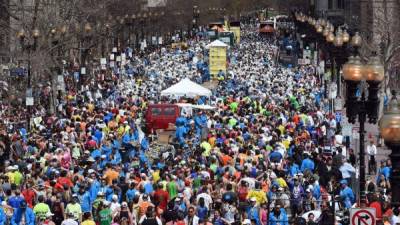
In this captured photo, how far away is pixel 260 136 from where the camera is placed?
34.5 m

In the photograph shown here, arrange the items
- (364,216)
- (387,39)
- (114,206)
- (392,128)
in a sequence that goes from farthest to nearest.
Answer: (387,39), (114,206), (364,216), (392,128)

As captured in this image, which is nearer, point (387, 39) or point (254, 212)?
point (254, 212)

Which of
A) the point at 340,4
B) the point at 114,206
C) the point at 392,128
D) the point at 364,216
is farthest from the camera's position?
the point at 340,4

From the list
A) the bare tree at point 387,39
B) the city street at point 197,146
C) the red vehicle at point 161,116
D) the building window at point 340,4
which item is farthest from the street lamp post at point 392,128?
the building window at point 340,4

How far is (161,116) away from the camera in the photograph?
4412 centimetres

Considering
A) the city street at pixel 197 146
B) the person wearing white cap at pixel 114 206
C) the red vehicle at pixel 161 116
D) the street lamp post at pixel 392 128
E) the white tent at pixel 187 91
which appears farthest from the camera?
the white tent at pixel 187 91

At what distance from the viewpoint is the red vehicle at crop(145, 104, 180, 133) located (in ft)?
144

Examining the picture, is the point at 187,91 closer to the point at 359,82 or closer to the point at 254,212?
the point at 254,212

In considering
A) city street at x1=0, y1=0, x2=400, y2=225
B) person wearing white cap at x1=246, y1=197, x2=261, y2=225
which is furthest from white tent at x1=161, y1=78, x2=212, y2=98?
person wearing white cap at x1=246, y1=197, x2=261, y2=225

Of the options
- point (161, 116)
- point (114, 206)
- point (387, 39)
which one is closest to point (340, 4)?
point (387, 39)

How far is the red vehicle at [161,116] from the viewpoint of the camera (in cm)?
4397

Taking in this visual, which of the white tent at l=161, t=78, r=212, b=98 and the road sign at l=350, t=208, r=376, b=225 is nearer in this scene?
the road sign at l=350, t=208, r=376, b=225

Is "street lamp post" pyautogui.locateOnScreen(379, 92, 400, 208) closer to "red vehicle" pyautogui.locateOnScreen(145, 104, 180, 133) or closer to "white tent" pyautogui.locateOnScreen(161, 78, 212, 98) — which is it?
"red vehicle" pyautogui.locateOnScreen(145, 104, 180, 133)

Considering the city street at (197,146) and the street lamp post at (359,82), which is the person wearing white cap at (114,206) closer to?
the city street at (197,146)
